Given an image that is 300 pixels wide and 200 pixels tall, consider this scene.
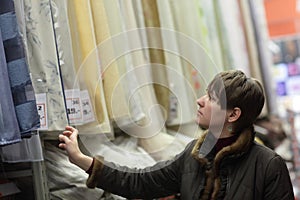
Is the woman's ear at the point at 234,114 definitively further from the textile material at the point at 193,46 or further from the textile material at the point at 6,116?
the textile material at the point at 6,116

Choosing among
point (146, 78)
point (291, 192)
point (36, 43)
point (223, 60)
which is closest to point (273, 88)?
point (223, 60)

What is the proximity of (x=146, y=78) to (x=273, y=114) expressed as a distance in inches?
67.4

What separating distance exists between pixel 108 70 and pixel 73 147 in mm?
266

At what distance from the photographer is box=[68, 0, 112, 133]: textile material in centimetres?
127

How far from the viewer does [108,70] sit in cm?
134

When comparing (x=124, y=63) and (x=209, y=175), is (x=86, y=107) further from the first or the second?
(x=209, y=175)

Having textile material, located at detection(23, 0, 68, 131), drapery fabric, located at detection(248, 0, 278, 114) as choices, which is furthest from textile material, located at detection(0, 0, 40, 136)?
drapery fabric, located at detection(248, 0, 278, 114)

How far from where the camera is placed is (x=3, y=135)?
1009 millimetres

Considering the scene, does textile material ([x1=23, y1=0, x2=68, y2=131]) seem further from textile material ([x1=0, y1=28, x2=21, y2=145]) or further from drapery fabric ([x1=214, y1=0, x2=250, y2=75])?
drapery fabric ([x1=214, y1=0, x2=250, y2=75])

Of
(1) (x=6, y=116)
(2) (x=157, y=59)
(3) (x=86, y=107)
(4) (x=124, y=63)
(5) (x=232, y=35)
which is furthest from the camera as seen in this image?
(5) (x=232, y=35)

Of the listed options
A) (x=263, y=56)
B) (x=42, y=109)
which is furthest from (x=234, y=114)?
(x=263, y=56)

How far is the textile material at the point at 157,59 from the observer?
1.55 m

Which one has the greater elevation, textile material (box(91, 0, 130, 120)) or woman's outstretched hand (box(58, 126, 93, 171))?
textile material (box(91, 0, 130, 120))

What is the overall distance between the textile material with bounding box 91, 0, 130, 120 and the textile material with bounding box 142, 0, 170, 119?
204mm
